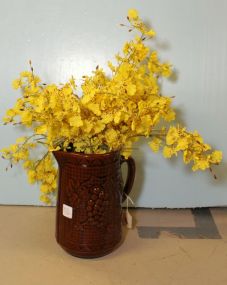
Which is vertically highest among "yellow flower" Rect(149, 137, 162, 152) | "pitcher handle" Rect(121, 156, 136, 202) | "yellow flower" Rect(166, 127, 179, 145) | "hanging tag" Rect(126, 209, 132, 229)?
"yellow flower" Rect(166, 127, 179, 145)

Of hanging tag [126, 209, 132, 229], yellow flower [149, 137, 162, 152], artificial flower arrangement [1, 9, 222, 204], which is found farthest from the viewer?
hanging tag [126, 209, 132, 229]

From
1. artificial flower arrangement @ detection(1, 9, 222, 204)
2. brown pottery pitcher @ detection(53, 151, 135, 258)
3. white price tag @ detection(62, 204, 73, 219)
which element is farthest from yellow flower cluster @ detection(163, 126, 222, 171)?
white price tag @ detection(62, 204, 73, 219)

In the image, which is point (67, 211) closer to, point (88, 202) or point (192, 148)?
point (88, 202)

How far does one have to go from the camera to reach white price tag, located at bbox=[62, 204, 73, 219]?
0.73m

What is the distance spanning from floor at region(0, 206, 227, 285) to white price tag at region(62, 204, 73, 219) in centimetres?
9

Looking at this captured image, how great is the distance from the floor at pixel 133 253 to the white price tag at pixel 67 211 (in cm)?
9

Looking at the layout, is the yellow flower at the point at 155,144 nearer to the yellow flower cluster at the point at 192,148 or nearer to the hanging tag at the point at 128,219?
the yellow flower cluster at the point at 192,148

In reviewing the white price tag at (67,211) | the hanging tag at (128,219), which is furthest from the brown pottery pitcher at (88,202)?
the hanging tag at (128,219)

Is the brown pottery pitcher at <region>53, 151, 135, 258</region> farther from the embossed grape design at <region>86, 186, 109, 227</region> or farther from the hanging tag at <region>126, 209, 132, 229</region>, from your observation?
the hanging tag at <region>126, 209, 132, 229</region>

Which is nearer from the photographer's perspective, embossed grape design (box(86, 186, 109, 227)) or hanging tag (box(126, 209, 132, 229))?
embossed grape design (box(86, 186, 109, 227))

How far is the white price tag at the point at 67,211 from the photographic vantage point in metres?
0.73

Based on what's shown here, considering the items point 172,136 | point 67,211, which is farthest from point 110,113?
point 67,211

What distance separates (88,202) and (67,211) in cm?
5

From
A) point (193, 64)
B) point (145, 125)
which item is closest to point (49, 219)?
point (145, 125)
